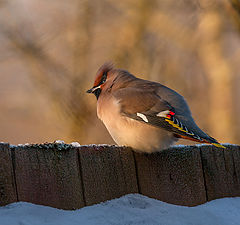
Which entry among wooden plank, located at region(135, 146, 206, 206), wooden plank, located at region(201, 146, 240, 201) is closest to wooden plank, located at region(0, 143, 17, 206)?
wooden plank, located at region(135, 146, 206, 206)

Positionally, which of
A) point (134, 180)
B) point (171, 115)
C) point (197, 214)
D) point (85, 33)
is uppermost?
point (85, 33)

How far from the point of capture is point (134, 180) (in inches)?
111

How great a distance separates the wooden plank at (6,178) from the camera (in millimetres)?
2154

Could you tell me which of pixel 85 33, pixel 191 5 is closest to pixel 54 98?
pixel 85 33

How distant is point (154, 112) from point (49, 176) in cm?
122

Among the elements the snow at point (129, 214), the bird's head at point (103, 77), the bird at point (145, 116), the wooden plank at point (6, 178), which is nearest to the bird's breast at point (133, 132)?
the bird at point (145, 116)

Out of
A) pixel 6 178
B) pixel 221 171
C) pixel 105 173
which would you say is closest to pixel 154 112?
pixel 221 171

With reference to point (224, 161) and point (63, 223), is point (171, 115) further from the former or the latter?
point (63, 223)

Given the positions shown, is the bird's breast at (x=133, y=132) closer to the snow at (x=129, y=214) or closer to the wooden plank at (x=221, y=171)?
the wooden plank at (x=221, y=171)

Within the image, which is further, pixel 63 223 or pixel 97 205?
pixel 97 205

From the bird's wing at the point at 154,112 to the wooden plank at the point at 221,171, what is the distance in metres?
0.28

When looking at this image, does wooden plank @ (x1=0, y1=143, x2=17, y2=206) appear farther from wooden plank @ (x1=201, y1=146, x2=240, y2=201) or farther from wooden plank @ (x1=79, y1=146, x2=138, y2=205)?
wooden plank @ (x1=201, y1=146, x2=240, y2=201)

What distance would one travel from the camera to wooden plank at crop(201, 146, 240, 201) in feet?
10.6

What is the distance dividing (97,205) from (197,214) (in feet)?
2.50
